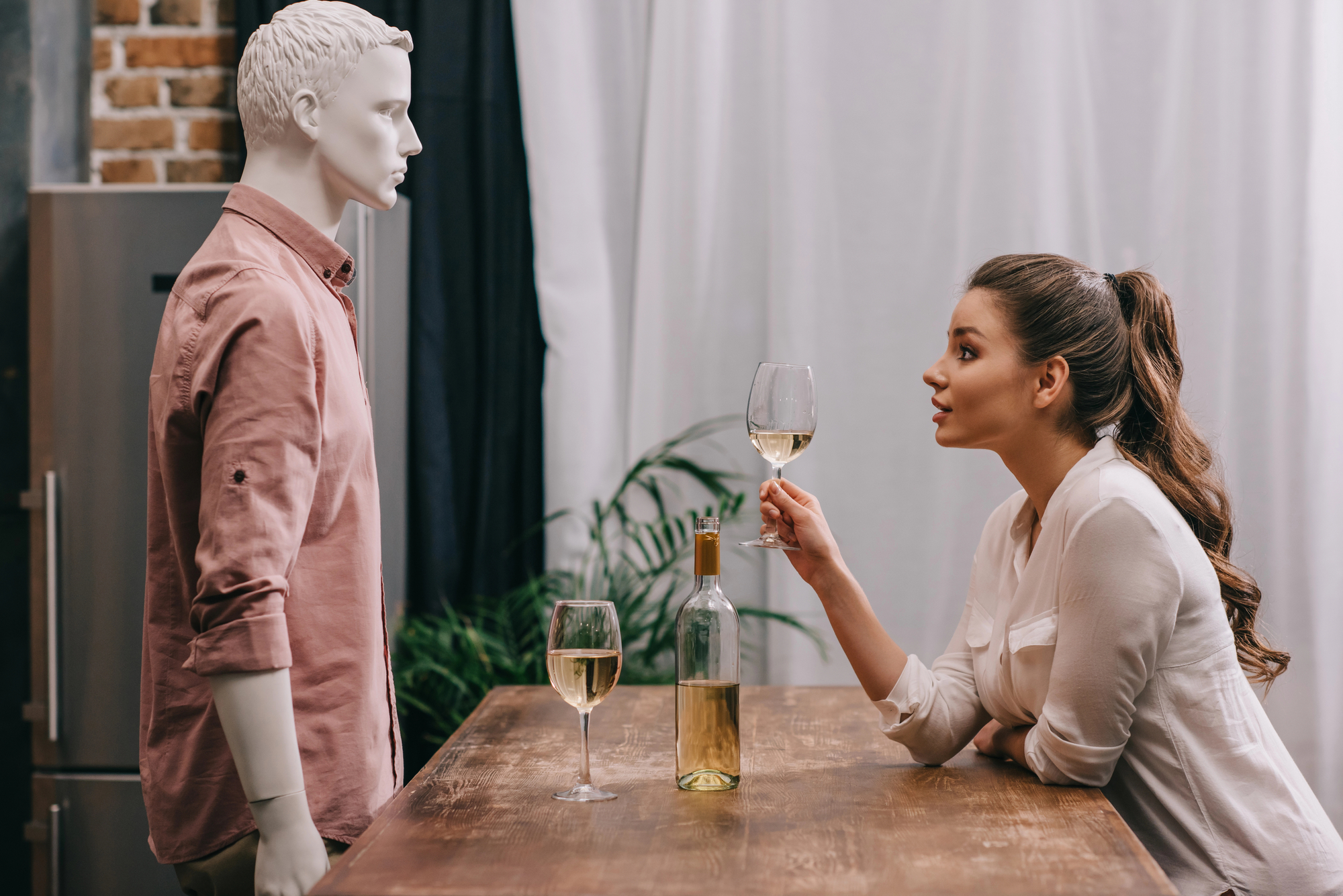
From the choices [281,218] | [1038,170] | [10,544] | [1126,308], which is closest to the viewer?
[281,218]

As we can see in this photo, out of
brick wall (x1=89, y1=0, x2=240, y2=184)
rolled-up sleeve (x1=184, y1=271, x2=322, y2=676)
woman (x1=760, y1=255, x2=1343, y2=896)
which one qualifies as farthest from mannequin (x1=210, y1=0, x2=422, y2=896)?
brick wall (x1=89, y1=0, x2=240, y2=184)

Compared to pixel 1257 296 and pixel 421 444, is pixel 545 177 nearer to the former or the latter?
pixel 421 444

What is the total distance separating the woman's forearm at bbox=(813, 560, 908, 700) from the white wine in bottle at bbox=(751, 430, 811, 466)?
0.49 ft

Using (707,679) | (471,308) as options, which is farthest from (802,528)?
(471,308)

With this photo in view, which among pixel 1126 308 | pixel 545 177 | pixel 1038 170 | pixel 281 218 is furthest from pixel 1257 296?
pixel 281 218

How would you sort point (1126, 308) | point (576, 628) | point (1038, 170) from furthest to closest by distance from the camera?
point (1038, 170) → point (1126, 308) → point (576, 628)

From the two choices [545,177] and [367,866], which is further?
[545,177]

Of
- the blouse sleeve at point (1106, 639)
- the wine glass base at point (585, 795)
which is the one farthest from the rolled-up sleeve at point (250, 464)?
the blouse sleeve at point (1106, 639)

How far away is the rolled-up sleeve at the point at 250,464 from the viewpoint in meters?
1.05

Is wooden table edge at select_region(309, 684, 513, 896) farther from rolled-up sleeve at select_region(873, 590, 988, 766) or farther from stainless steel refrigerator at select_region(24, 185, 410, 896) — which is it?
stainless steel refrigerator at select_region(24, 185, 410, 896)

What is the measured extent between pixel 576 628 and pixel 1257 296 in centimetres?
218

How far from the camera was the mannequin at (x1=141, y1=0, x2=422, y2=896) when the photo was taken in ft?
3.51

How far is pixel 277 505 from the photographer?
1.08m

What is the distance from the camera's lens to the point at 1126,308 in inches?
58.6
